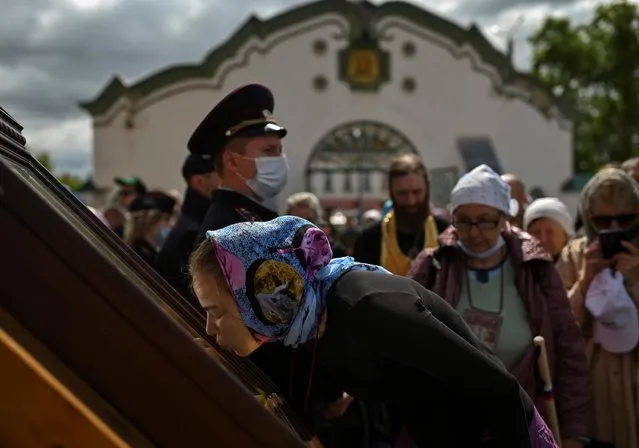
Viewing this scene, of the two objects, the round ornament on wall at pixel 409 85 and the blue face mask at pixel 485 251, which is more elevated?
the round ornament on wall at pixel 409 85

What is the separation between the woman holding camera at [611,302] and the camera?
3682 millimetres

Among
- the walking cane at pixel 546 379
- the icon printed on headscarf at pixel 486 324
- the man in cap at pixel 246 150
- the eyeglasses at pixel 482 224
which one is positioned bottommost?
the walking cane at pixel 546 379

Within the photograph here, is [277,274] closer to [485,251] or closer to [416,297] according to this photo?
[416,297]

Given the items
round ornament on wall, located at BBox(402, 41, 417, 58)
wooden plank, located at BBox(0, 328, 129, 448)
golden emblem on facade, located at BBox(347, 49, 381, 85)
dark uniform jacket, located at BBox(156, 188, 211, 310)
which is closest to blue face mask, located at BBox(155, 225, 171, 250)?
dark uniform jacket, located at BBox(156, 188, 211, 310)

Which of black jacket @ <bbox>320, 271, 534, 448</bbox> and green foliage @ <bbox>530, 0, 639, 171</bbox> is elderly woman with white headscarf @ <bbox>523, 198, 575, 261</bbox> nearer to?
black jacket @ <bbox>320, 271, 534, 448</bbox>

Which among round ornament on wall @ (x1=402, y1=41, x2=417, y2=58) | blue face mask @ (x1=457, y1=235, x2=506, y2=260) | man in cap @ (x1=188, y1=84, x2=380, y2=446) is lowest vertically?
blue face mask @ (x1=457, y1=235, x2=506, y2=260)

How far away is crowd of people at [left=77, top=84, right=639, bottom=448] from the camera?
5.20 ft

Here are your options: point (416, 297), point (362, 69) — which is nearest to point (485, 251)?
point (416, 297)

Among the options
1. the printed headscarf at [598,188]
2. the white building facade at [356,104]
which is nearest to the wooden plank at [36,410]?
the printed headscarf at [598,188]

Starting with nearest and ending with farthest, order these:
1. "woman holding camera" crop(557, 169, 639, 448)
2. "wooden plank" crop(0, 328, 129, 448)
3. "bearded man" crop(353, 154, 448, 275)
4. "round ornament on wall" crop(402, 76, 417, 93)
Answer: "wooden plank" crop(0, 328, 129, 448) < "woman holding camera" crop(557, 169, 639, 448) < "bearded man" crop(353, 154, 448, 275) < "round ornament on wall" crop(402, 76, 417, 93)

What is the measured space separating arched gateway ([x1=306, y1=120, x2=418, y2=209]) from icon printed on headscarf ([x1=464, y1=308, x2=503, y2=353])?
22.3 metres

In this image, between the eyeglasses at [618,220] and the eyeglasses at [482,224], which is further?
the eyeglasses at [618,220]

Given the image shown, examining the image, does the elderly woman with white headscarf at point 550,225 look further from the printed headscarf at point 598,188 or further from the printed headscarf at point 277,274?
the printed headscarf at point 277,274

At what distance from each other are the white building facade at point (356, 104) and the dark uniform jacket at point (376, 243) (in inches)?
839
